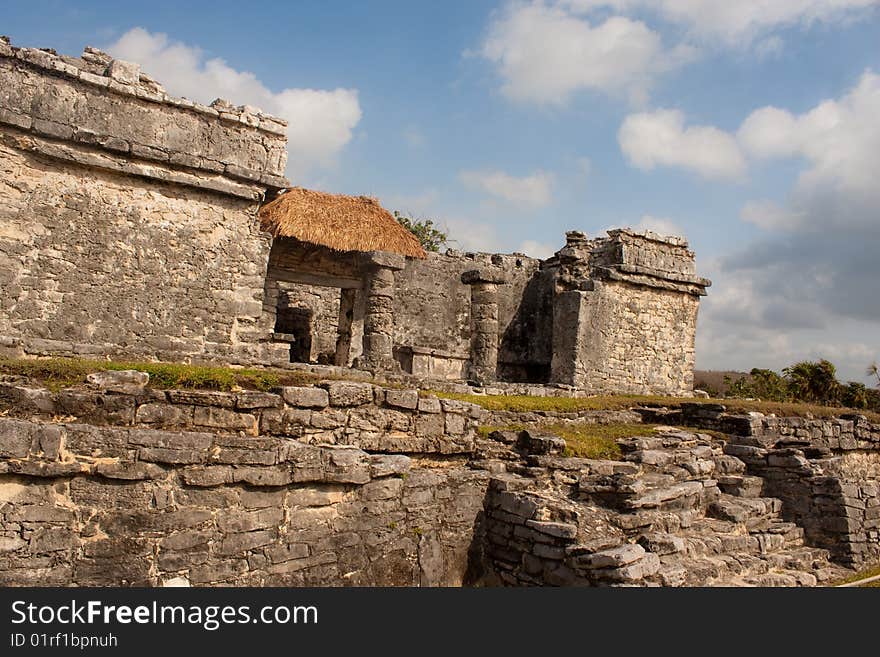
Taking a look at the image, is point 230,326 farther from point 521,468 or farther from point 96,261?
point 521,468

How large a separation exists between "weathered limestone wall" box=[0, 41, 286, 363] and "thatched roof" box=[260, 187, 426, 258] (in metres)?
3.10

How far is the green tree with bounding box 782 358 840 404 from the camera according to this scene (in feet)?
73.6

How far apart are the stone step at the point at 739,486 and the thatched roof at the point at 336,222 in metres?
8.08

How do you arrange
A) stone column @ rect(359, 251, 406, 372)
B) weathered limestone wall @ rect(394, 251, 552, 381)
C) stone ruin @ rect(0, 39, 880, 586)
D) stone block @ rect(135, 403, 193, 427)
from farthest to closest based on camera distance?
weathered limestone wall @ rect(394, 251, 552, 381) < stone column @ rect(359, 251, 406, 372) < stone block @ rect(135, 403, 193, 427) < stone ruin @ rect(0, 39, 880, 586)

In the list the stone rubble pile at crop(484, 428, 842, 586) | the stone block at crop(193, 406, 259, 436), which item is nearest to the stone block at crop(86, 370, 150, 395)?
the stone block at crop(193, 406, 259, 436)

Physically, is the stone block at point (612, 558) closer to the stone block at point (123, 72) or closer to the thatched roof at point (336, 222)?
the stone block at point (123, 72)

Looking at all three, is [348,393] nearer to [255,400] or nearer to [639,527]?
[255,400]

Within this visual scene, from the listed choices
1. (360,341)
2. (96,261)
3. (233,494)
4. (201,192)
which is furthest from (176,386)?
(360,341)

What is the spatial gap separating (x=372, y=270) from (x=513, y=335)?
570cm

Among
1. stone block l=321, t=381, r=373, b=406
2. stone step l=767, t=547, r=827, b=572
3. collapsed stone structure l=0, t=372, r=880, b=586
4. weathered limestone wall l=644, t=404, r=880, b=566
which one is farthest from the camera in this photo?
weathered limestone wall l=644, t=404, r=880, b=566

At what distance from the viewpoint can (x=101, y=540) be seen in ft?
14.9

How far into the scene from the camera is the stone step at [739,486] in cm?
850

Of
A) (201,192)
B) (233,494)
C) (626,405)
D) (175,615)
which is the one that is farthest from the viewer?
(626,405)

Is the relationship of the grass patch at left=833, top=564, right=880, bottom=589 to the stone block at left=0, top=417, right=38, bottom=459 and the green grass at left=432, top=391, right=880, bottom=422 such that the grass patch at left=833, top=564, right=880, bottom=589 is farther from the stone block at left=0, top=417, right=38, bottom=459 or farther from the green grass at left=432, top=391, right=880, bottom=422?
the stone block at left=0, top=417, right=38, bottom=459
